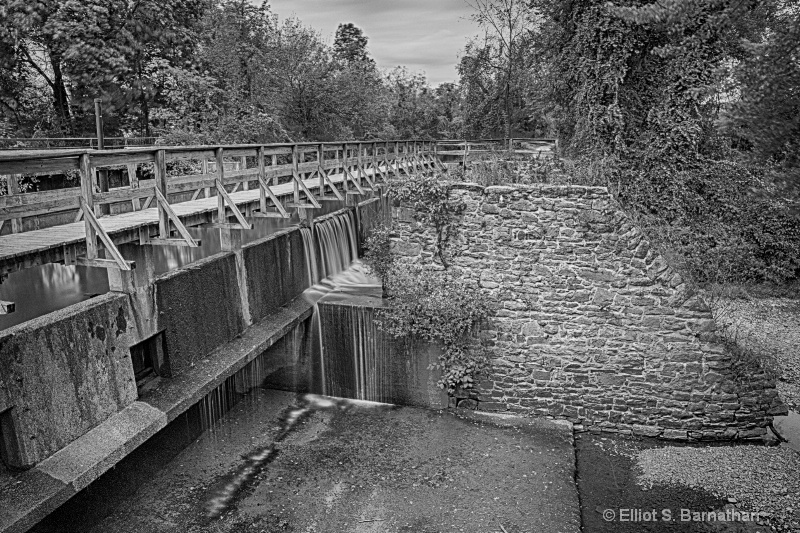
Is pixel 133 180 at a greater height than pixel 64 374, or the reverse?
pixel 133 180

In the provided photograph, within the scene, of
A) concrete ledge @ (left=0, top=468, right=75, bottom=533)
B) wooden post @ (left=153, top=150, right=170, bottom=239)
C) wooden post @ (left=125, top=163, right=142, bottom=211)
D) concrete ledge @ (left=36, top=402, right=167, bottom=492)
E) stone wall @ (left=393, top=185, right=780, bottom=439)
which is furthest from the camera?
stone wall @ (left=393, top=185, right=780, bottom=439)

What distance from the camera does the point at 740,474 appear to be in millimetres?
7484

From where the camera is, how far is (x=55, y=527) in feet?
19.6

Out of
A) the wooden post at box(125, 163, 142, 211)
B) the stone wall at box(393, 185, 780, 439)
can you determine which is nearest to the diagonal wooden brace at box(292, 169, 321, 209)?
the wooden post at box(125, 163, 142, 211)

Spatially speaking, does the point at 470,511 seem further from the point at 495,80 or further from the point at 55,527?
the point at 495,80

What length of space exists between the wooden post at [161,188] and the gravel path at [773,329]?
7.65 meters

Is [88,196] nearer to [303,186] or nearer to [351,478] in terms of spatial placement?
[351,478]

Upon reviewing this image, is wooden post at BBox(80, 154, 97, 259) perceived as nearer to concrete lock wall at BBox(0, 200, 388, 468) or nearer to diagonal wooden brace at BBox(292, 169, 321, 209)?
concrete lock wall at BBox(0, 200, 388, 468)

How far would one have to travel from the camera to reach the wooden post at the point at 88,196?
573cm

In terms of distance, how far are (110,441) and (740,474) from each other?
24.0 feet

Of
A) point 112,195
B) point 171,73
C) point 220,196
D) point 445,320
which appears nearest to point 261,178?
point 220,196

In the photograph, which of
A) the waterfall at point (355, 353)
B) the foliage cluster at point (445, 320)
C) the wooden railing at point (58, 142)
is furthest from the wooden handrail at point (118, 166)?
the wooden railing at point (58, 142)

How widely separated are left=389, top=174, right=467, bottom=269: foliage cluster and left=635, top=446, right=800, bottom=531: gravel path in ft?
13.0

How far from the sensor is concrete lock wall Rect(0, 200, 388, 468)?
5.04 metres
